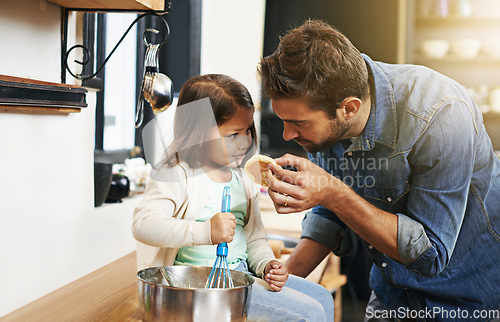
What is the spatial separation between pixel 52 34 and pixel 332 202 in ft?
2.80

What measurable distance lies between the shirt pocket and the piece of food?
0.37 meters

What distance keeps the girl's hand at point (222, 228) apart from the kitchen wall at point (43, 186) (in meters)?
0.51

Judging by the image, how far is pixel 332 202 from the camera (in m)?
1.25

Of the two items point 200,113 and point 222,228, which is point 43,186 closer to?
point 200,113

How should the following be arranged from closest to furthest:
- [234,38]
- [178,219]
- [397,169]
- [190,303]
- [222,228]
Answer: [190,303] < [222,228] < [178,219] < [397,169] < [234,38]

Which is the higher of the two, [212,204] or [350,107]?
[350,107]

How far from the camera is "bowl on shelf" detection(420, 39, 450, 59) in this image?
12.7 feet

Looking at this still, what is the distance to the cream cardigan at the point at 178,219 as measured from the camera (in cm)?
110

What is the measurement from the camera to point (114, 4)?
134 cm

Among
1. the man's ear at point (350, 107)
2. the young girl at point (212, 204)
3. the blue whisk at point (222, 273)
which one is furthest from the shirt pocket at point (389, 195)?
the blue whisk at point (222, 273)

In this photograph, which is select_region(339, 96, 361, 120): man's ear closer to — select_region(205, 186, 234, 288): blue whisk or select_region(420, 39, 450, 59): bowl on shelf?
select_region(205, 186, 234, 288): blue whisk

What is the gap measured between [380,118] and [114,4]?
0.78m

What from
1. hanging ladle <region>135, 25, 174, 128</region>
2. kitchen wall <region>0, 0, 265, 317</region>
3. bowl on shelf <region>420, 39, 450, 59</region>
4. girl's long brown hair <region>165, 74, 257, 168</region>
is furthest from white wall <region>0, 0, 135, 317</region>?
bowl on shelf <region>420, 39, 450, 59</region>

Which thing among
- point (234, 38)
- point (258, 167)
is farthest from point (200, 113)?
point (234, 38)
